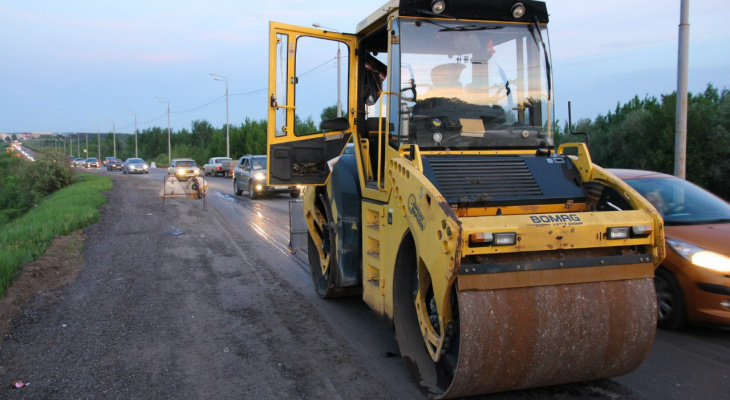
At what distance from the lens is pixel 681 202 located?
6.36 meters

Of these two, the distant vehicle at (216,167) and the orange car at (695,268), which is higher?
the distant vehicle at (216,167)

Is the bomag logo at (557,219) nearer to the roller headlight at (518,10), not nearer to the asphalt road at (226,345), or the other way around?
the asphalt road at (226,345)

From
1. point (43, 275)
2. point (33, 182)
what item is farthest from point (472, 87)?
point (33, 182)

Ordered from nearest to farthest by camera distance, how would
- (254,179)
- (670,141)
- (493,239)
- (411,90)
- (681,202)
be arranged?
(493,239) < (411,90) < (681,202) < (670,141) < (254,179)

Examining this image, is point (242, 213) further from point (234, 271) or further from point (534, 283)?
point (534, 283)

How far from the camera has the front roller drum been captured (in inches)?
134

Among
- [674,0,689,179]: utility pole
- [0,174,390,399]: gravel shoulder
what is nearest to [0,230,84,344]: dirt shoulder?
[0,174,390,399]: gravel shoulder

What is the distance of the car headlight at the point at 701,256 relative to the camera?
17.1 feet

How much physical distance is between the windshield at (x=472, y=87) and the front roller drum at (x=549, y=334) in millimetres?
1696

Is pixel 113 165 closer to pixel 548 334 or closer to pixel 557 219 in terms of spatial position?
pixel 557 219

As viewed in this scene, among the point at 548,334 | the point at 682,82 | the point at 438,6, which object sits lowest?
the point at 548,334

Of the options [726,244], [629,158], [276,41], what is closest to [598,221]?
[726,244]

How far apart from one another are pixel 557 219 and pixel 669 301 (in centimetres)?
281

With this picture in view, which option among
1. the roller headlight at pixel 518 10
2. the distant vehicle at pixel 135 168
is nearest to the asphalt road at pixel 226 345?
the roller headlight at pixel 518 10
